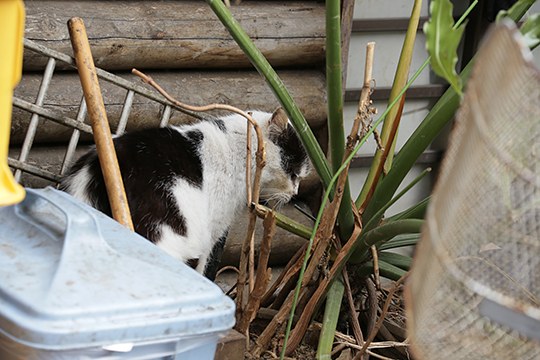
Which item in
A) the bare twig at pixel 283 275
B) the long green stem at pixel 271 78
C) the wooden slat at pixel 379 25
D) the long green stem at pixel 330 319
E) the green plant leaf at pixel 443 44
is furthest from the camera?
the wooden slat at pixel 379 25

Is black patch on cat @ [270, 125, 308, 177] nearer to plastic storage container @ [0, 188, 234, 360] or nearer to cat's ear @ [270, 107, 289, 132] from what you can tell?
cat's ear @ [270, 107, 289, 132]

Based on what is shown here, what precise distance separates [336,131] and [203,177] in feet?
1.87

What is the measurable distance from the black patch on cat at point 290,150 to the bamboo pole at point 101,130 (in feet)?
3.39

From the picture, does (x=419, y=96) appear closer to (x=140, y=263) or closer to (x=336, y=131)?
(x=336, y=131)

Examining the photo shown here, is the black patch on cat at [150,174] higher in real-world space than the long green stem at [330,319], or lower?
higher

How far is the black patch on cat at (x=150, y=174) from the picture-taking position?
95.0 inches

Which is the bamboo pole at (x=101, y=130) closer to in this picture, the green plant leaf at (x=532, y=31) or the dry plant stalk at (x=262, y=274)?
the dry plant stalk at (x=262, y=274)

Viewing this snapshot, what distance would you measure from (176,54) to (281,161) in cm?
59

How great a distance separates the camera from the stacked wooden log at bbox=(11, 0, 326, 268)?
2930 millimetres

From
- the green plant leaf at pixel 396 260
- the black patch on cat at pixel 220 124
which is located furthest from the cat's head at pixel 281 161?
the green plant leaf at pixel 396 260

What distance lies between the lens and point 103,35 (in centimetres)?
302

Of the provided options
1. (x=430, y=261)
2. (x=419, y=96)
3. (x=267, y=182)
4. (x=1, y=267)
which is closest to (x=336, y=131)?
(x=267, y=182)

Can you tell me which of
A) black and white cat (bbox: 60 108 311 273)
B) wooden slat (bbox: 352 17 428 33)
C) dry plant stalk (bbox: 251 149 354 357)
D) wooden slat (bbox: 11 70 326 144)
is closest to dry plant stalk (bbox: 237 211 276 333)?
dry plant stalk (bbox: 251 149 354 357)

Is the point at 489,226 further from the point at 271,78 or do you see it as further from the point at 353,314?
the point at 353,314
